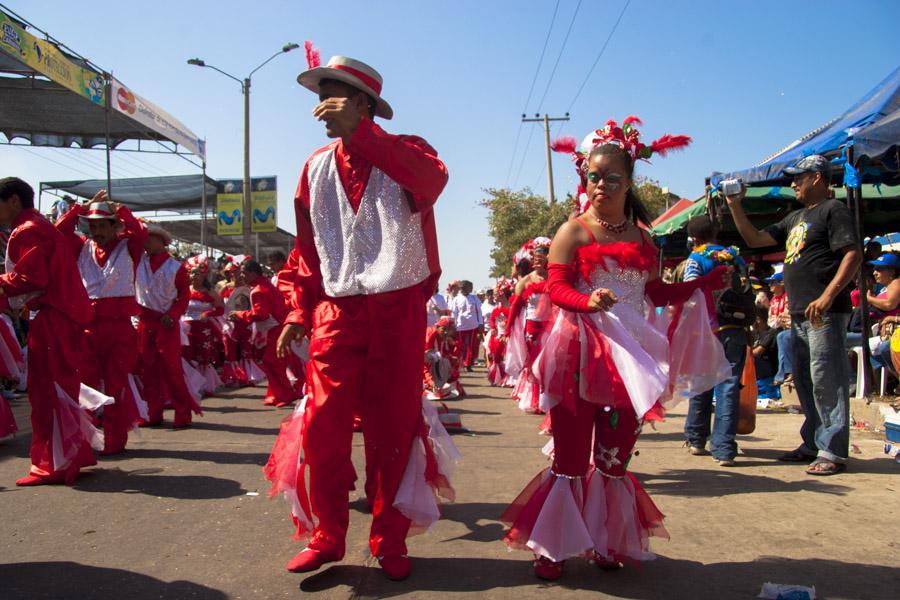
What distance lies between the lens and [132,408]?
237 inches

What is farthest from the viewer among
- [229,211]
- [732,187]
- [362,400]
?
[229,211]

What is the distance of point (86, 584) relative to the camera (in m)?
3.11

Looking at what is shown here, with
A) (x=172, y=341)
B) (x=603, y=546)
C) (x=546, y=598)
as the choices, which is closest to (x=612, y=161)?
(x=603, y=546)

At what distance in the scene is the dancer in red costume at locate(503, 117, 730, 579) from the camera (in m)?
3.09

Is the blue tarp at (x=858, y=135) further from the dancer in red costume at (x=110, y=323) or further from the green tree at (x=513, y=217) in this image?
the green tree at (x=513, y=217)

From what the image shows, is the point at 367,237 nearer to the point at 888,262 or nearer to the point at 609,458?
the point at 609,458

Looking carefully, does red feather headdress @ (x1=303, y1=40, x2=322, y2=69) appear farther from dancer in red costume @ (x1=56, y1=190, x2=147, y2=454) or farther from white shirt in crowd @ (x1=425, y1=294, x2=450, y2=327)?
white shirt in crowd @ (x1=425, y1=294, x2=450, y2=327)

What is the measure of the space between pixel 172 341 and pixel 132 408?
154cm

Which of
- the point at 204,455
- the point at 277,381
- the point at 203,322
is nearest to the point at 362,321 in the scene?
the point at 204,455

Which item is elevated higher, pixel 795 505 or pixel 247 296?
pixel 247 296

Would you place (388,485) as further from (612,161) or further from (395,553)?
(612,161)

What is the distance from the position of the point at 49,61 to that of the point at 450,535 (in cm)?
1400

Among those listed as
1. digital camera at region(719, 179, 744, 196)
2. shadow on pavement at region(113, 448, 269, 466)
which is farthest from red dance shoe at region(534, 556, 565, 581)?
shadow on pavement at region(113, 448, 269, 466)

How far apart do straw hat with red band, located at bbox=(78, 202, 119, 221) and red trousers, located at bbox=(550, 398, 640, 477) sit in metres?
4.49
